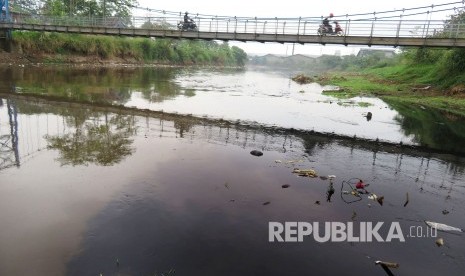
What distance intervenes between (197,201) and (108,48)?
62.6 meters

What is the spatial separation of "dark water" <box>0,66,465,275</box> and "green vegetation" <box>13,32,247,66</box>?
41190mm

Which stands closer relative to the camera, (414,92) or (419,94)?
(419,94)

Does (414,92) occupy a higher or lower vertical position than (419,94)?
higher

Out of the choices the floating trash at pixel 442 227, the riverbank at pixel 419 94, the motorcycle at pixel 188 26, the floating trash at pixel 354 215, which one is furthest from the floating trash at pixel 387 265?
the motorcycle at pixel 188 26

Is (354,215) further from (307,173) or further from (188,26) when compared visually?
(188,26)

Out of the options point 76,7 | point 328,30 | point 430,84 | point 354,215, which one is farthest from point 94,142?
point 76,7

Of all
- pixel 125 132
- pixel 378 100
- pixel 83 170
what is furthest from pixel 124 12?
pixel 83 170

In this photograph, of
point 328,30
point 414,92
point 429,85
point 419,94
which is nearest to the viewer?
point 328,30

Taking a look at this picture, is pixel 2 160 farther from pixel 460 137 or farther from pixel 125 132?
pixel 460 137

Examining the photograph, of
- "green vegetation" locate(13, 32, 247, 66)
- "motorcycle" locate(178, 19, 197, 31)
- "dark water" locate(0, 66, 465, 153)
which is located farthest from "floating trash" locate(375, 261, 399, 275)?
"green vegetation" locate(13, 32, 247, 66)

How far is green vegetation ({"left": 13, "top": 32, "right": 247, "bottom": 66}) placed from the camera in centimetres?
5022

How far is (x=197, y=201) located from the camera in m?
8.90

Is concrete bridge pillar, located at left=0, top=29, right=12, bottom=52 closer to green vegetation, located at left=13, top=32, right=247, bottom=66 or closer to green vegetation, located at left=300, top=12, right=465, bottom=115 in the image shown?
green vegetation, located at left=13, top=32, right=247, bottom=66

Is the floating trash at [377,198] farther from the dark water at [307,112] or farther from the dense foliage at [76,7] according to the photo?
the dense foliage at [76,7]
